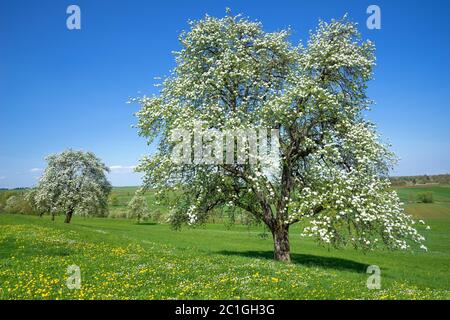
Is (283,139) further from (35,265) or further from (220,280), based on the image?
(35,265)

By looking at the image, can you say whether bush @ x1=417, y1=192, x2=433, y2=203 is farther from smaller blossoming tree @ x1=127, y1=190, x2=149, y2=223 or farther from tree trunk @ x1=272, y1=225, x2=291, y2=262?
tree trunk @ x1=272, y1=225, x2=291, y2=262

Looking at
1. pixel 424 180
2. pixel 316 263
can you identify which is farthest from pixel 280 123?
pixel 424 180

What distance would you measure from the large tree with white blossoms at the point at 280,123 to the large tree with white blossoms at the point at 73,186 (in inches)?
1689

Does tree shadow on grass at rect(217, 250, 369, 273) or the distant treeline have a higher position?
the distant treeline

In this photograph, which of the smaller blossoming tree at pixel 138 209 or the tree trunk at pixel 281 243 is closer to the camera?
the tree trunk at pixel 281 243

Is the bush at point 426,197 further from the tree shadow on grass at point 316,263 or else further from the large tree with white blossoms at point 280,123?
the large tree with white blossoms at point 280,123

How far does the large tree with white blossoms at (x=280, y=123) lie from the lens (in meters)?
24.1

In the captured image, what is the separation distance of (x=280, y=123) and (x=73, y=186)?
171 ft

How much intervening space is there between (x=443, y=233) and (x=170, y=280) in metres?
74.1

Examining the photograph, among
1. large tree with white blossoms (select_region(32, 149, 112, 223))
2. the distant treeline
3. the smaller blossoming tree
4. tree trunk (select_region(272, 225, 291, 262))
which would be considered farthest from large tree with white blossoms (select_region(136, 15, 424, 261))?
the distant treeline

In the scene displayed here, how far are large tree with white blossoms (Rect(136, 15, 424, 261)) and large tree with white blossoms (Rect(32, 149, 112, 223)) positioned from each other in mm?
42907

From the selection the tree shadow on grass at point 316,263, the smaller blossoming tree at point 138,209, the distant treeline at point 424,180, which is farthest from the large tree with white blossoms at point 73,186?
the distant treeline at point 424,180

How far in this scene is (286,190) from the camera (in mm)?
27938

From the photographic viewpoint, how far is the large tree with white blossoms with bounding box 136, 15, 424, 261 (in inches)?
949
